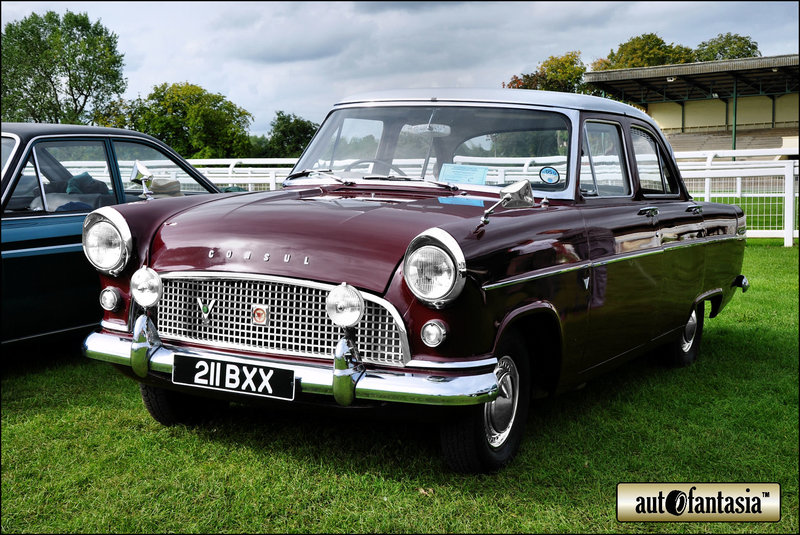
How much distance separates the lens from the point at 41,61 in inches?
2212

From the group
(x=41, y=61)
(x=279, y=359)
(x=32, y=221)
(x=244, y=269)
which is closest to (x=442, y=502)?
(x=279, y=359)

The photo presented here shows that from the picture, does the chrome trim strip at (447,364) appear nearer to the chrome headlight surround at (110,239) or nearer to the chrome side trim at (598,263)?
the chrome side trim at (598,263)

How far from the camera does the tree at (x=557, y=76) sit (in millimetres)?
38594

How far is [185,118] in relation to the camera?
54500 mm

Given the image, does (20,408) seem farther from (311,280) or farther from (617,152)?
(617,152)

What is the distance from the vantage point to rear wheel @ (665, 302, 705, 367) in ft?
18.6

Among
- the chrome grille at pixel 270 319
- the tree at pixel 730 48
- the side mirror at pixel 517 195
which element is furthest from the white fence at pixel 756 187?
the tree at pixel 730 48

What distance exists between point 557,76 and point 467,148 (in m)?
35.7

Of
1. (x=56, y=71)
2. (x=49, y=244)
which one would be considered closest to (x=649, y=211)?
(x=49, y=244)

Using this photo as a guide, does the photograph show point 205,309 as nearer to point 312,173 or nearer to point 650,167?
point 312,173

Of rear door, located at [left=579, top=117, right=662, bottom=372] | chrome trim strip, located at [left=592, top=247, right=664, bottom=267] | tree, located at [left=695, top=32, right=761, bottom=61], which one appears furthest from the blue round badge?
tree, located at [left=695, top=32, right=761, bottom=61]

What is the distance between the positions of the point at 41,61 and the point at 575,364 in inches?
2358

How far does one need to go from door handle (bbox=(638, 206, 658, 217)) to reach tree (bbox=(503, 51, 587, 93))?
3440 cm

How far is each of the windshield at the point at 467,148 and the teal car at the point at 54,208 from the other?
1322 mm
